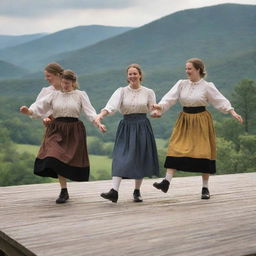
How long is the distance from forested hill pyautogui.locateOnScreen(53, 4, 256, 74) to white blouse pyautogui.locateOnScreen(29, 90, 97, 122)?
47849 mm

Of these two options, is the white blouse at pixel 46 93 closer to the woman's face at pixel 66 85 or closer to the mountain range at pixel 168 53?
the woman's face at pixel 66 85

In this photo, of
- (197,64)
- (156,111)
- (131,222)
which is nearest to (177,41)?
(197,64)

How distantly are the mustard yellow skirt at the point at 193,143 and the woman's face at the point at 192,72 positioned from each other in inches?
12.7

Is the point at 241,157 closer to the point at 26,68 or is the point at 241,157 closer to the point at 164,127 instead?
the point at 164,127

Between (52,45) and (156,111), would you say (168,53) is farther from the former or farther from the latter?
(156,111)

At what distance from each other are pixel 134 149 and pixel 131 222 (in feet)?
3.22

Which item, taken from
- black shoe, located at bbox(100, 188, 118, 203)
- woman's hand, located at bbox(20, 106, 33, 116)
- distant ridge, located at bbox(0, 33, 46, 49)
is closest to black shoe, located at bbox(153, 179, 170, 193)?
black shoe, located at bbox(100, 188, 118, 203)

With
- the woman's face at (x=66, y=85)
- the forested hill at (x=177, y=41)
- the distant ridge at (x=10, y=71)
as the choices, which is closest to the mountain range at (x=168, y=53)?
the forested hill at (x=177, y=41)

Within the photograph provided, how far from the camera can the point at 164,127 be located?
117 feet

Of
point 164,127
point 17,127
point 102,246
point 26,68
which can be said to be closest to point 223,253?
point 102,246

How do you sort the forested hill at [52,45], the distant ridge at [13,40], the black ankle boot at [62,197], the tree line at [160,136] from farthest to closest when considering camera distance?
the distant ridge at [13,40]
the forested hill at [52,45]
the tree line at [160,136]
the black ankle boot at [62,197]

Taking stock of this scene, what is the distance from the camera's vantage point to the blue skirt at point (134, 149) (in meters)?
5.29

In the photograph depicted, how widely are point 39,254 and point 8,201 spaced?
2.10 meters

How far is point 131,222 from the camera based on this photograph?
4535 mm
